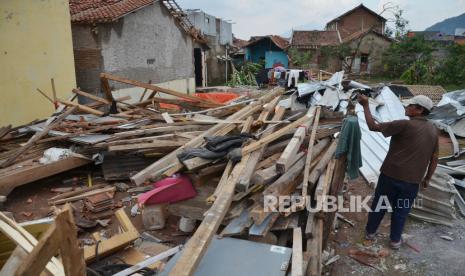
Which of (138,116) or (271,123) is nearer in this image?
(271,123)

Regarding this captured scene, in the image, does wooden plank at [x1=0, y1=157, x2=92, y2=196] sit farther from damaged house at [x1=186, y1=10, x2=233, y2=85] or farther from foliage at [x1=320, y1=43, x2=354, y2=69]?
foliage at [x1=320, y1=43, x2=354, y2=69]

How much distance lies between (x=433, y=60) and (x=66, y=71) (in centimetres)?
2233

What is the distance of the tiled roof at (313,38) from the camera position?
31.4 meters

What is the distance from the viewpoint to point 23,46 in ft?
29.1

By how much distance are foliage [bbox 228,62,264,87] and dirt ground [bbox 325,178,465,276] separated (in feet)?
68.2

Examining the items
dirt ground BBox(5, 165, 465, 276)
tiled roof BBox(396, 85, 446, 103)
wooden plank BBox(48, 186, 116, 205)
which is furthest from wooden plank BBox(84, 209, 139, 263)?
tiled roof BBox(396, 85, 446, 103)

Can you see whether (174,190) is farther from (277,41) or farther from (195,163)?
(277,41)

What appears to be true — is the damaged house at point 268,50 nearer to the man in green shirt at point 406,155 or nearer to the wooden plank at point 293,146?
the wooden plank at point 293,146

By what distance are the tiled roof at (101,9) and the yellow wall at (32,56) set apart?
79.7 inches

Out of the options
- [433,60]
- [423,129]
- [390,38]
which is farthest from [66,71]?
[390,38]

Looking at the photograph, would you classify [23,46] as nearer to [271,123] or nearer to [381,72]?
[271,123]

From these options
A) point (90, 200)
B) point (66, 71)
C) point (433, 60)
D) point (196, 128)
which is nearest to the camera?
point (90, 200)

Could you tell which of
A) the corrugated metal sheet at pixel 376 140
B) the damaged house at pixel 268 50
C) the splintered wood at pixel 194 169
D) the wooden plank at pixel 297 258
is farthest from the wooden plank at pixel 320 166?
the damaged house at pixel 268 50

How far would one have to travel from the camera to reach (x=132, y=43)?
1402 cm
